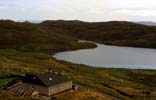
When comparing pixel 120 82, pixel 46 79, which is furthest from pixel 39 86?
pixel 120 82

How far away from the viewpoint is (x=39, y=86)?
92750 mm

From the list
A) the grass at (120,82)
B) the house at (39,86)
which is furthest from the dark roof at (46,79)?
the grass at (120,82)

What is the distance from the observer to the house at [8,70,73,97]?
91062mm

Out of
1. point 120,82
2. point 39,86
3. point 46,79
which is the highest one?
point 46,79

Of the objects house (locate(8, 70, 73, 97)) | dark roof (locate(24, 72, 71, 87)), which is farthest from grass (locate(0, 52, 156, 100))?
house (locate(8, 70, 73, 97))

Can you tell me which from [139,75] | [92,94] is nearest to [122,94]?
[92,94]

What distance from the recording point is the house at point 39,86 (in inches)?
3585

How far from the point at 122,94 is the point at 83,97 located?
21.5 metres

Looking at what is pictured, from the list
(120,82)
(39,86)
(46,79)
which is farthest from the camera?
(120,82)

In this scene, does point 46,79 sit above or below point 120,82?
above

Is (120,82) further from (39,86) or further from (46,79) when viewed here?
(39,86)

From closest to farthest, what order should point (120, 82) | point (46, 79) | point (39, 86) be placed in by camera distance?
point (39, 86) < point (46, 79) < point (120, 82)

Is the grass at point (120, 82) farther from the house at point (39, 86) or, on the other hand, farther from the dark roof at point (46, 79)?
the house at point (39, 86)

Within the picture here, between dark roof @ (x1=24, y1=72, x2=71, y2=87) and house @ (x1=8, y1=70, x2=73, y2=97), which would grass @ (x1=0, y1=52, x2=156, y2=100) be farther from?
house @ (x1=8, y1=70, x2=73, y2=97)
